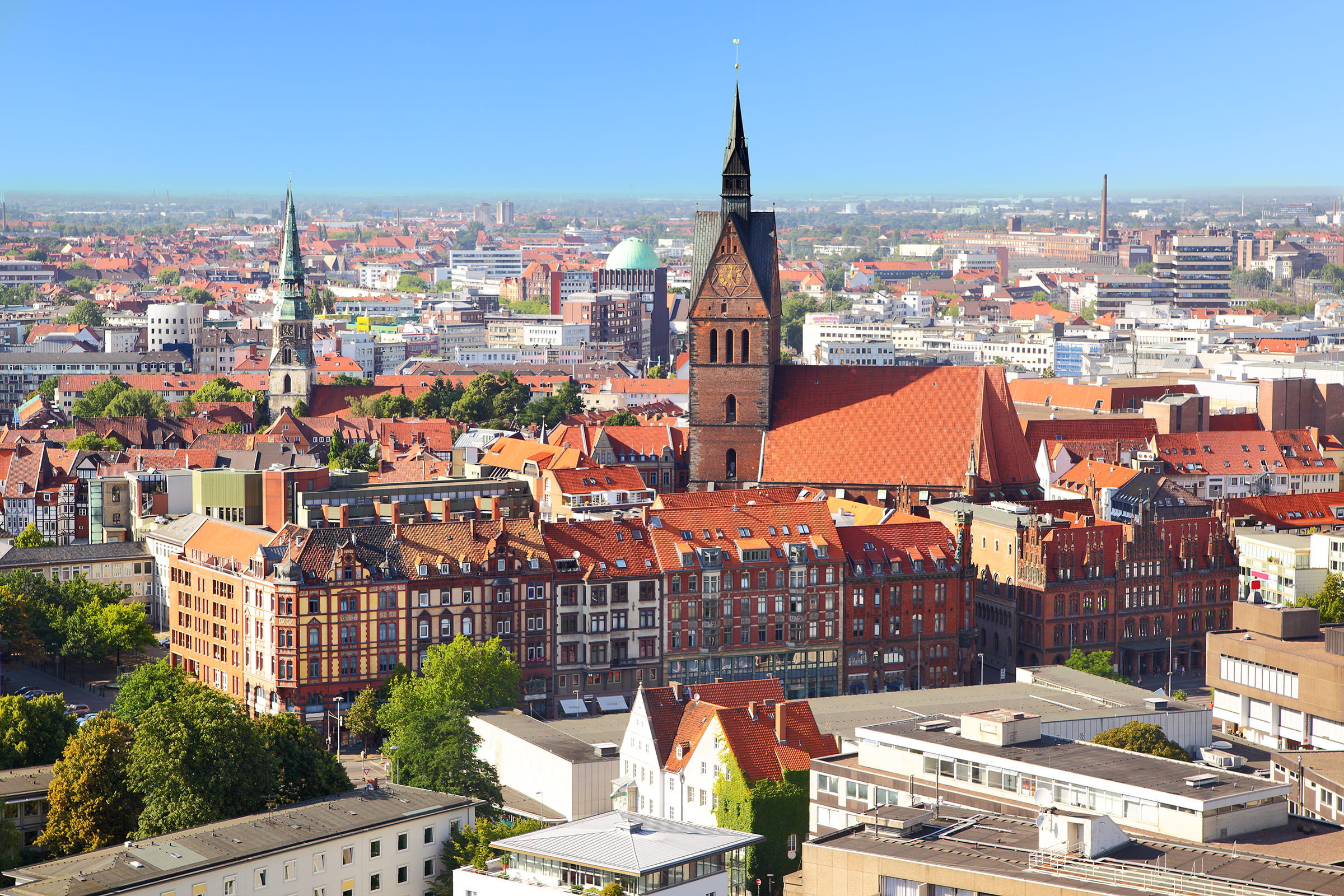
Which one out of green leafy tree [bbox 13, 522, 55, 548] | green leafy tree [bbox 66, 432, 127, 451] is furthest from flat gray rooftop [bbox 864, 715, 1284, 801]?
green leafy tree [bbox 66, 432, 127, 451]

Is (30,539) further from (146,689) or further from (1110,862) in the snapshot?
(1110,862)

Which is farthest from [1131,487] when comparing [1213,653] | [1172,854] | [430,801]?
[1172,854]

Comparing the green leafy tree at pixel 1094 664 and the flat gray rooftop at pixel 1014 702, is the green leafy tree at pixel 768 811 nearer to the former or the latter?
the flat gray rooftop at pixel 1014 702

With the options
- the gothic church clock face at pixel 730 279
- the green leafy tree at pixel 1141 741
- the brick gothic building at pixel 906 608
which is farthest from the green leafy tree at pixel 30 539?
the green leafy tree at pixel 1141 741

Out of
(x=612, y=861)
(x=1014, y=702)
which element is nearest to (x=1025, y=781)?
(x=612, y=861)

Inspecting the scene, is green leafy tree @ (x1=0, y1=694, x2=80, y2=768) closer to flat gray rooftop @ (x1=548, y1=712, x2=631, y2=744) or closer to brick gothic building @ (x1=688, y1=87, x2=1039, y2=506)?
flat gray rooftop @ (x1=548, y1=712, x2=631, y2=744)

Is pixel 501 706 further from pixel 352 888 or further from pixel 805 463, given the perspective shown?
pixel 805 463
